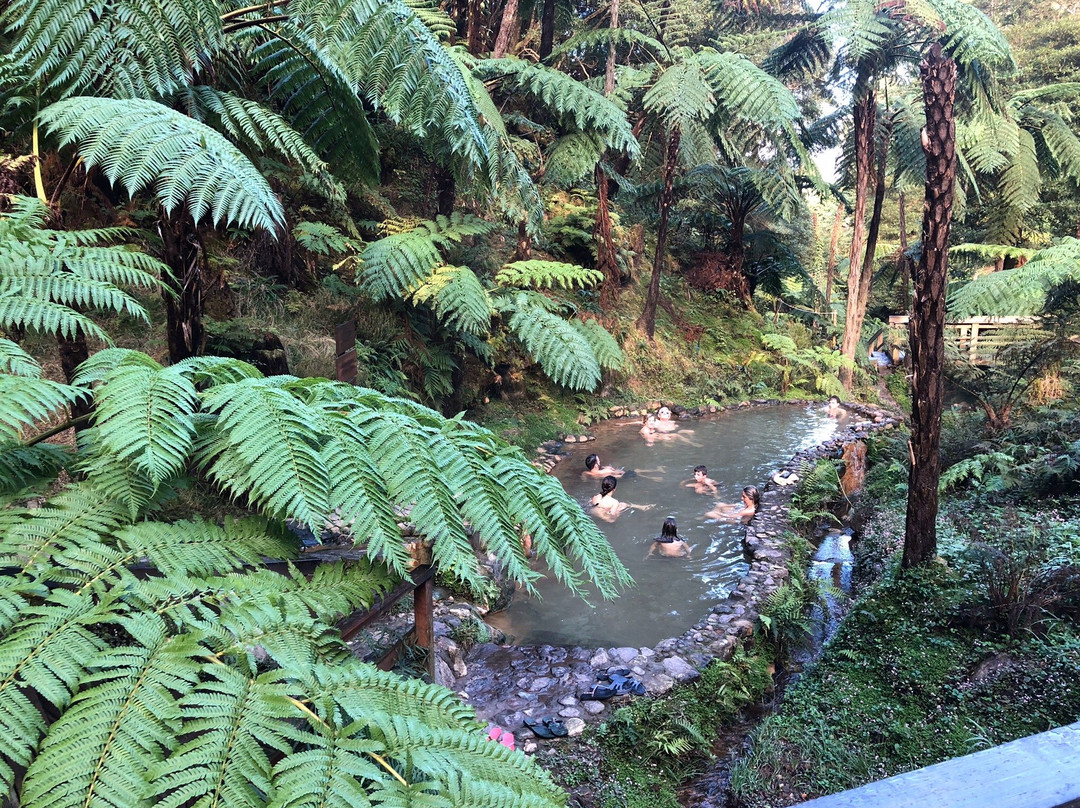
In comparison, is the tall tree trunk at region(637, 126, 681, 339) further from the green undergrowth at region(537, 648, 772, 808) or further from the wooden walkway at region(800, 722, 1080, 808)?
the wooden walkway at region(800, 722, 1080, 808)

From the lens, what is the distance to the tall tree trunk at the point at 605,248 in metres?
8.88

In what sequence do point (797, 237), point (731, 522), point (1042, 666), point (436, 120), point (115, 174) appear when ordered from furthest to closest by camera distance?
point (797, 237) < point (731, 522) < point (1042, 666) < point (436, 120) < point (115, 174)

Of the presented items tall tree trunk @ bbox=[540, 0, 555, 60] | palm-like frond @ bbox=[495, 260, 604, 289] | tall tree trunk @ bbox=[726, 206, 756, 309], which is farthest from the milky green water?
tall tree trunk @ bbox=[540, 0, 555, 60]

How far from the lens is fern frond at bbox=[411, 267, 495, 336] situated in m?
5.46

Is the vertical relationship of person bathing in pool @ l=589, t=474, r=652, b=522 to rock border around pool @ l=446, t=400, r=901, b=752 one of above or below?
above

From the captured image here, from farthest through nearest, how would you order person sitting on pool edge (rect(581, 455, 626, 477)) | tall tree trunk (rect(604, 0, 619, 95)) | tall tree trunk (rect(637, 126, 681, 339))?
tall tree trunk (rect(637, 126, 681, 339)), tall tree trunk (rect(604, 0, 619, 95)), person sitting on pool edge (rect(581, 455, 626, 477))

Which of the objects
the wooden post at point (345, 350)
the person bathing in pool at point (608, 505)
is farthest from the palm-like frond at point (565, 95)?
the wooden post at point (345, 350)

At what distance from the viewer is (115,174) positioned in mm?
1486

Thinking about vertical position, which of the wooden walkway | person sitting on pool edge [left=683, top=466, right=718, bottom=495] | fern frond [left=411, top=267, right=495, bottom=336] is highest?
fern frond [left=411, top=267, right=495, bottom=336]

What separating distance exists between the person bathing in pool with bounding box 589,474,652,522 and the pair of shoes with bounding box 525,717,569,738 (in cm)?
283

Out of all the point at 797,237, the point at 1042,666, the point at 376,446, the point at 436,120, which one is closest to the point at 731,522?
the point at 1042,666

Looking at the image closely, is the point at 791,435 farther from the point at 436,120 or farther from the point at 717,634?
the point at 436,120

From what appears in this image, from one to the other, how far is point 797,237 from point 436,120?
1690cm

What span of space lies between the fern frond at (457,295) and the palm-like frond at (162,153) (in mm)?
3798
